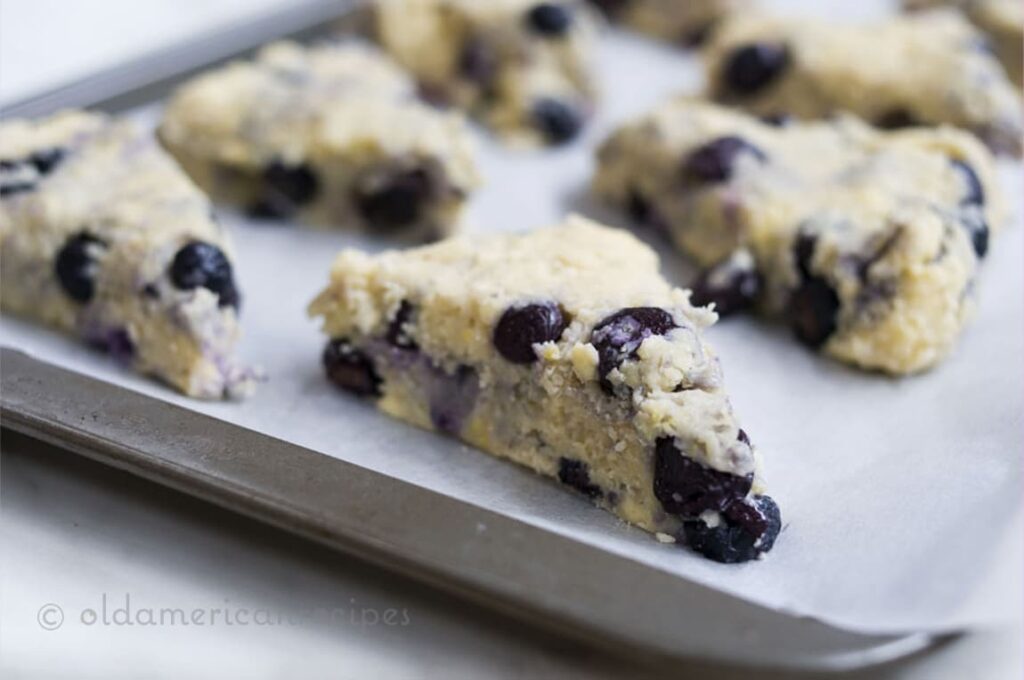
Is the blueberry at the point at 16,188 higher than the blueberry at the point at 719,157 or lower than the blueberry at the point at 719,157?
lower

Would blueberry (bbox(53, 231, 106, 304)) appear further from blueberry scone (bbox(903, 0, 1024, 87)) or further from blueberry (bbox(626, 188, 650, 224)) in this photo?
blueberry scone (bbox(903, 0, 1024, 87))

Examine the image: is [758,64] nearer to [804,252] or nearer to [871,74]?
[871,74]

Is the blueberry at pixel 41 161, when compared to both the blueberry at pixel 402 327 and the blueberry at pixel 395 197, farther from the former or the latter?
the blueberry at pixel 402 327

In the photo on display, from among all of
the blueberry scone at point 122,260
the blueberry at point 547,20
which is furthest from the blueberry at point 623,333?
the blueberry at point 547,20

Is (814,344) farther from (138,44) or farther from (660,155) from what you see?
(138,44)

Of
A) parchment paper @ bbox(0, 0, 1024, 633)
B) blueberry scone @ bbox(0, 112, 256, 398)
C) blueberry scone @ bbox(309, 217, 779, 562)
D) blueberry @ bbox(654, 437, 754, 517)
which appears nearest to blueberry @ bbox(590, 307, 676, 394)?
blueberry scone @ bbox(309, 217, 779, 562)

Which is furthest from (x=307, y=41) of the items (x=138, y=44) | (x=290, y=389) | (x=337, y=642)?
(x=337, y=642)
